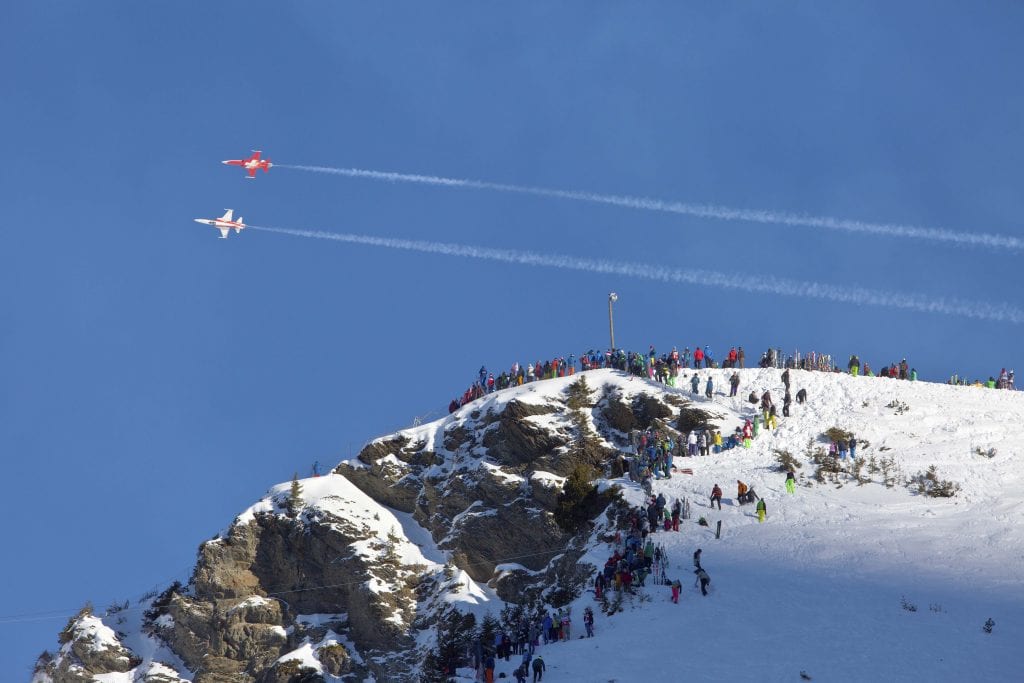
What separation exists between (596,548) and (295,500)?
1997 cm

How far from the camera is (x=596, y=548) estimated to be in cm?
6103

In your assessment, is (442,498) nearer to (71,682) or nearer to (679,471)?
(679,471)

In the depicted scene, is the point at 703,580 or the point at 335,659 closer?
the point at 703,580

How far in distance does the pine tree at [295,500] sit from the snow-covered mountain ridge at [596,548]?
0.28 m

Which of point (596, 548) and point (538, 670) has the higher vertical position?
point (596, 548)

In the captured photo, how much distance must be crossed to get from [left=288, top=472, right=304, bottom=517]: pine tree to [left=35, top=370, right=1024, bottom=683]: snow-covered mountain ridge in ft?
0.92

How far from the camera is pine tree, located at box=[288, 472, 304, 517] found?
73.1 m

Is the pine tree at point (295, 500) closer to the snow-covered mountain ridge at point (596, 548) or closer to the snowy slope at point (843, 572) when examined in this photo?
the snow-covered mountain ridge at point (596, 548)

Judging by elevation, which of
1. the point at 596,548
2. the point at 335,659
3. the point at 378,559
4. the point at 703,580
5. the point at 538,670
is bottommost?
the point at 335,659

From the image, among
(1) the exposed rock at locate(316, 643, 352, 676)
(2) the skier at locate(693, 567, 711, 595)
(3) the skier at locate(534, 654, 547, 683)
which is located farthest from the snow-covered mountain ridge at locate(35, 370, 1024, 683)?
(3) the skier at locate(534, 654, 547, 683)

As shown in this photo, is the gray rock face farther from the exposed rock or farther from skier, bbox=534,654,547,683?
skier, bbox=534,654,547,683

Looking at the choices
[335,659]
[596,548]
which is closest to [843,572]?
[596,548]

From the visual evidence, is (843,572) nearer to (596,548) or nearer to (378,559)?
(596,548)

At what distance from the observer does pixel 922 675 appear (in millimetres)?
45469
